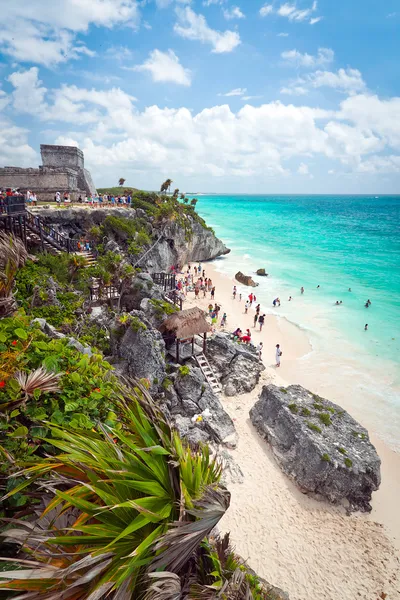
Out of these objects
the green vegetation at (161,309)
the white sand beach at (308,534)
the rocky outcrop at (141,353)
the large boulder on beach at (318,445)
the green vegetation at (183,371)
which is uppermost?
the green vegetation at (161,309)

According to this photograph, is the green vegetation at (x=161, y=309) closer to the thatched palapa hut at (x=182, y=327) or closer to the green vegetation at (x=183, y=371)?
the thatched palapa hut at (x=182, y=327)

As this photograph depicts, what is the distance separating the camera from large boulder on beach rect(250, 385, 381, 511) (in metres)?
10.3

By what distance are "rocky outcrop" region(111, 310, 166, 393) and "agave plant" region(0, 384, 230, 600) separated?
9.12 m

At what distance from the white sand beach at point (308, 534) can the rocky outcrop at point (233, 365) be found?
91.5 inches

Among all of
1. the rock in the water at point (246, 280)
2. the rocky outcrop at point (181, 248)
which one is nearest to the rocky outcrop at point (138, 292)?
the rocky outcrop at point (181, 248)

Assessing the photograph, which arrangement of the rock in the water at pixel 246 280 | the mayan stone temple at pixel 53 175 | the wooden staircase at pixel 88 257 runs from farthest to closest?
the rock in the water at pixel 246 280 < the mayan stone temple at pixel 53 175 < the wooden staircase at pixel 88 257

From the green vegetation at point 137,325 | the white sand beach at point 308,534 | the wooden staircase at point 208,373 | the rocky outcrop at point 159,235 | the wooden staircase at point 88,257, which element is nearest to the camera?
the white sand beach at point 308,534

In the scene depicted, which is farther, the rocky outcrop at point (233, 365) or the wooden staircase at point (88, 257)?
the wooden staircase at point (88, 257)

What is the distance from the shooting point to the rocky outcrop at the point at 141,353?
12.1 meters

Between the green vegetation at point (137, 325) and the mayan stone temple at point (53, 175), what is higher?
the mayan stone temple at point (53, 175)

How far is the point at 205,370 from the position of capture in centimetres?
1503

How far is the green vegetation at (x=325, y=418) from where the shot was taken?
38.8 feet

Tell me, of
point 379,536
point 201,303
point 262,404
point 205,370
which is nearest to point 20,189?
point 201,303

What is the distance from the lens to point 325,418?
11922 mm
